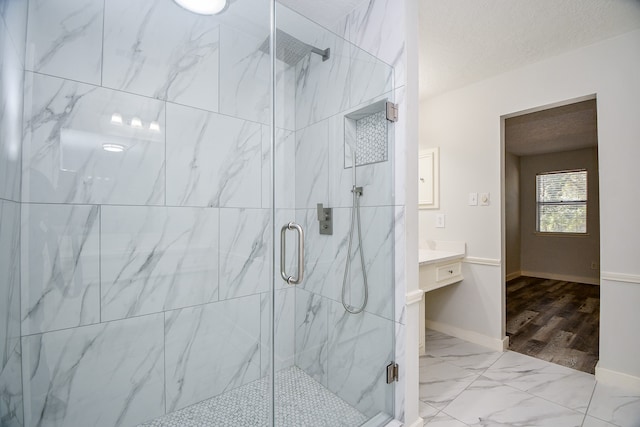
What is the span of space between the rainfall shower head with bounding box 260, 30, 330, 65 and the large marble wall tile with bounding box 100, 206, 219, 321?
0.81 m

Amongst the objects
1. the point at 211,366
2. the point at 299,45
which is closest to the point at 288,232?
the point at 211,366

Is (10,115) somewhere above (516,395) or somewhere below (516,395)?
above

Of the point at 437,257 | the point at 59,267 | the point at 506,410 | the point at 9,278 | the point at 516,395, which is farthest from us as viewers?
the point at 437,257

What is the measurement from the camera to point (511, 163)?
521 centimetres

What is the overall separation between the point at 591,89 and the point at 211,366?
3.06 meters

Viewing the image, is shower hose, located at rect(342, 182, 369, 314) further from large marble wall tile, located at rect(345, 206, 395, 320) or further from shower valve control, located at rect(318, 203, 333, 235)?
shower valve control, located at rect(318, 203, 333, 235)

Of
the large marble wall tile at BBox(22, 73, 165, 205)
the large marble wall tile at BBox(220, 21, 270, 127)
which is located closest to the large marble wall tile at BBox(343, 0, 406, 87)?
the large marble wall tile at BBox(220, 21, 270, 127)

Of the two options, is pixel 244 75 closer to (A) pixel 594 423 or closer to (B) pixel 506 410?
(B) pixel 506 410

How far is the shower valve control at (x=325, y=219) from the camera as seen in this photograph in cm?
135

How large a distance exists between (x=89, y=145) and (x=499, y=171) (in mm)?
2833

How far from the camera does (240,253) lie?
55.9 inches

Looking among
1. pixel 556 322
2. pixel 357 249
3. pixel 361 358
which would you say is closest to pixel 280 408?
pixel 361 358

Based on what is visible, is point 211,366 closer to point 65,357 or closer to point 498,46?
point 65,357

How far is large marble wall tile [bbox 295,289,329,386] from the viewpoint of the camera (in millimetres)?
1351
